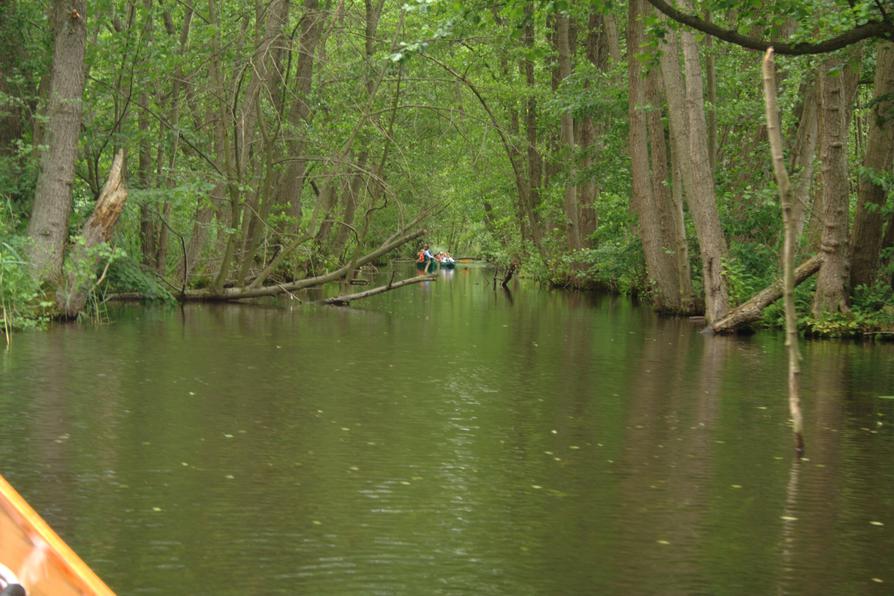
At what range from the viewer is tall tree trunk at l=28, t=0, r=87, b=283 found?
20109 mm

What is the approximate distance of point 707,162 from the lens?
925 inches

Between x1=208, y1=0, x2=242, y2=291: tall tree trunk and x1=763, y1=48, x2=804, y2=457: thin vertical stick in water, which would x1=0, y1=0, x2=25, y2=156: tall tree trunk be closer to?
x1=208, y1=0, x2=242, y2=291: tall tree trunk

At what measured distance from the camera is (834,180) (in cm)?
2059

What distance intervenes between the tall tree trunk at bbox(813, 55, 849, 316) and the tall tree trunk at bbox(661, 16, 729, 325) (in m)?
2.27

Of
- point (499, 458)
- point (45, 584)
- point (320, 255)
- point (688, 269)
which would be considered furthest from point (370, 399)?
point (320, 255)

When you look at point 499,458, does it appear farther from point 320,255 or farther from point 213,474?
point 320,255

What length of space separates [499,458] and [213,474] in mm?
2274

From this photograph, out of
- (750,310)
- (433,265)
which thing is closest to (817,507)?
(750,310)

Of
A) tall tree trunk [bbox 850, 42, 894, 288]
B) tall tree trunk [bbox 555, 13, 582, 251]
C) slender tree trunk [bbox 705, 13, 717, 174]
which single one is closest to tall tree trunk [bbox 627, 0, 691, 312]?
slender tree trunk [bbox 705, 13, 717, 174]

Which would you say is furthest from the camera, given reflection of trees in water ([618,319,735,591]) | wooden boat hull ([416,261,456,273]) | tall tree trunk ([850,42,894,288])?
wooden boat hull ([416,261,456,273])

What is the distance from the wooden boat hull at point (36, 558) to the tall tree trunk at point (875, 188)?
1831 cm

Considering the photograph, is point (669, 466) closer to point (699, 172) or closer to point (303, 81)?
point (699, 172)

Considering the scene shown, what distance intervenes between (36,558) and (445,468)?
5.65 metres

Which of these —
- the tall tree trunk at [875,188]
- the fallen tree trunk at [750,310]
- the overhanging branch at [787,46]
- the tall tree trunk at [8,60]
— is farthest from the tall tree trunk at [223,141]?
the overhanging branch at [787,46]
